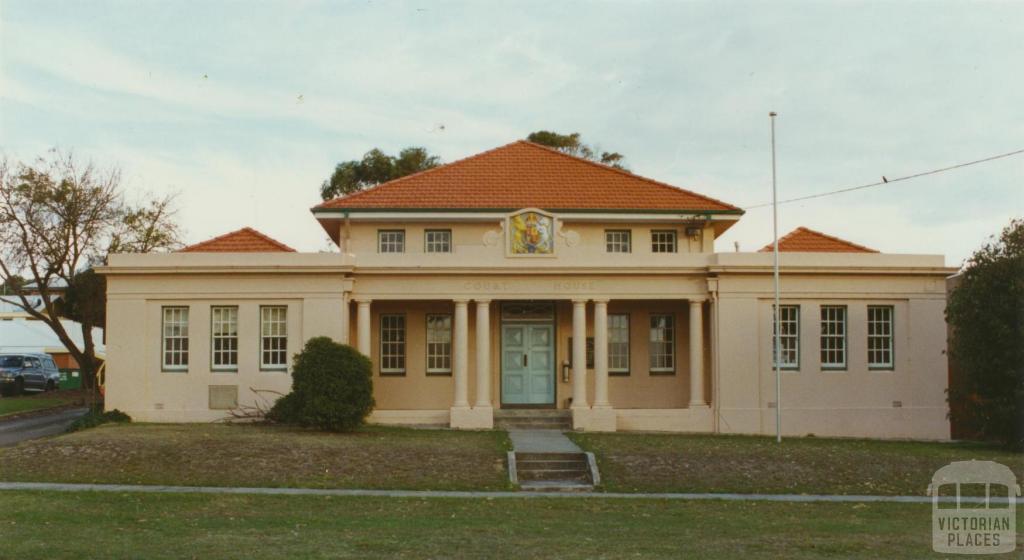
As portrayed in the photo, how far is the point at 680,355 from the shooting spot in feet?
94.4

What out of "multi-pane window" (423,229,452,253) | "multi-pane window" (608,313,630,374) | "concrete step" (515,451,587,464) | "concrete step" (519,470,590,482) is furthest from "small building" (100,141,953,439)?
"concrete step" (519,470,590,482)

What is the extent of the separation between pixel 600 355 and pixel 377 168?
95.5ft

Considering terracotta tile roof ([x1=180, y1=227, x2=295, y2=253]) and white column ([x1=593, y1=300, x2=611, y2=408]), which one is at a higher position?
terracotta tile roof ([x1=180, y1=227, x2=295, y2=253])

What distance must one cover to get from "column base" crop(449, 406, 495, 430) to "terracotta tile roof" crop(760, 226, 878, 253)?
10474 millimetres

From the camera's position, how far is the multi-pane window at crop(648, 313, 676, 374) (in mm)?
28797

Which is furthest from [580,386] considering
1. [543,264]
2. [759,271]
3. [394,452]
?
[394,452]

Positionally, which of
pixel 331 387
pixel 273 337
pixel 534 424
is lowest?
pixel 534 424

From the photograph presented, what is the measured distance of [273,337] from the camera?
2653cm

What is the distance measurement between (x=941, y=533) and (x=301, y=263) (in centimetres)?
1725

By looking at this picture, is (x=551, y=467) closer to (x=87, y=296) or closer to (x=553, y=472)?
(x=553, y=472)

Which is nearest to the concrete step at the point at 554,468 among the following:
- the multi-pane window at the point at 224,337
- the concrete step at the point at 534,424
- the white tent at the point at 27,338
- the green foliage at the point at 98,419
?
the concrete step at the point at 534,424

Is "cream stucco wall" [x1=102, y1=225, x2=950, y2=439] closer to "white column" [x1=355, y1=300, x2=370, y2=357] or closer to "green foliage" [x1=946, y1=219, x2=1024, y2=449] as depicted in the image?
"white column" [x1=355, y1=300, x2=370, y2=357]

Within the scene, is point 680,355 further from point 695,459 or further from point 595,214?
point 695,459

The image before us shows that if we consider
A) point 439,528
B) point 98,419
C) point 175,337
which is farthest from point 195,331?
point 439,528
